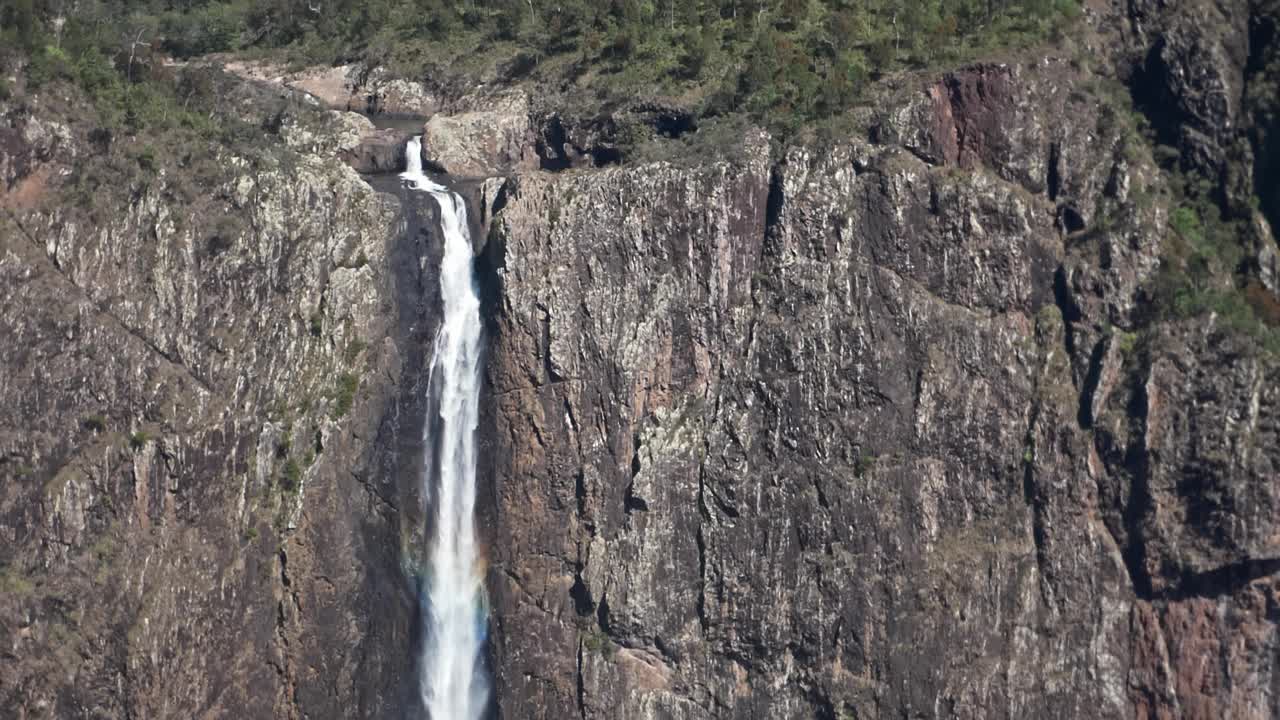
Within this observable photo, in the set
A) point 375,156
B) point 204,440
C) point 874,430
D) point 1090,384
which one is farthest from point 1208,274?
point 204,440

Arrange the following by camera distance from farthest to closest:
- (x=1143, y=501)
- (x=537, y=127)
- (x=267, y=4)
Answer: (x=267, y=4), (x=537, y=127), (x=1143, y=501)

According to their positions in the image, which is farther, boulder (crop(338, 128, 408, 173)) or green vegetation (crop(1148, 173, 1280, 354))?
boulder (crop(338, 128, 408, 173))

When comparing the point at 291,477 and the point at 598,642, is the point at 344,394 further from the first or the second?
the point at 598,642

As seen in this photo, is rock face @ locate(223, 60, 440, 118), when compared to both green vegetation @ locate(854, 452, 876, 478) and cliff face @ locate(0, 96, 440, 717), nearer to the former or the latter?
cliff face @ locate(0, 96, 440, 717)

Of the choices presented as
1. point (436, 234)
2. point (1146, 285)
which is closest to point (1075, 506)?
point (1146, 285)

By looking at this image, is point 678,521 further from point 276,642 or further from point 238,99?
point 238,99

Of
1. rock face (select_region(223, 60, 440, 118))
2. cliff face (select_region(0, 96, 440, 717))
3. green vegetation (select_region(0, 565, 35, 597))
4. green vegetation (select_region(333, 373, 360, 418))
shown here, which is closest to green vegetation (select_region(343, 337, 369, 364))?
cliff face (select_region(0, 96, 440, 717))
